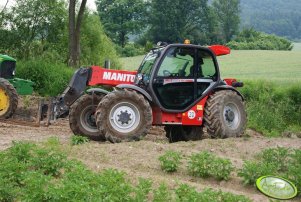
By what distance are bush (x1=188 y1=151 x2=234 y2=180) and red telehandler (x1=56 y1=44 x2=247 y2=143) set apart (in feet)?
8.93

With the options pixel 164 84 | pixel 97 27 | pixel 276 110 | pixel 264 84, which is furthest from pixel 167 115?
pixel 97 27

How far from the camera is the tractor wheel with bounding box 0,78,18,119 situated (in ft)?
47.8

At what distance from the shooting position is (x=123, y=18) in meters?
79.9

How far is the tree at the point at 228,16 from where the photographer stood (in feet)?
303

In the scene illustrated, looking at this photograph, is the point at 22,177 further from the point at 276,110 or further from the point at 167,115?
the point at 276,110

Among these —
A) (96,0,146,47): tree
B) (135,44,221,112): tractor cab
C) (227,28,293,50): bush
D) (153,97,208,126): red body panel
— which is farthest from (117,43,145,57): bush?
(153,97,208,126): red body panel

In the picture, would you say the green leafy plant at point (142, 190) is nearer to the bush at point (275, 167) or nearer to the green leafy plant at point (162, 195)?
the green leafy plant at point (162, 195)

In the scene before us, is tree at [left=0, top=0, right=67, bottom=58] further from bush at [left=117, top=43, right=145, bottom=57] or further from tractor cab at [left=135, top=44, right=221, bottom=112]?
bush at [left=117, top=43, right=145, bottom=57]

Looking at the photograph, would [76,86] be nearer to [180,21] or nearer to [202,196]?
[202,196]

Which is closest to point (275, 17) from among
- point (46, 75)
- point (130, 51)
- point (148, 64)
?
point (130, 51)

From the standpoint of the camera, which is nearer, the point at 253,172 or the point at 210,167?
the point at 253,172

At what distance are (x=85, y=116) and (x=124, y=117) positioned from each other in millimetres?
1303

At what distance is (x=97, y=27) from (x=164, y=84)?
18.9 m

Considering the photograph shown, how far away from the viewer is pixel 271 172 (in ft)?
26.7
